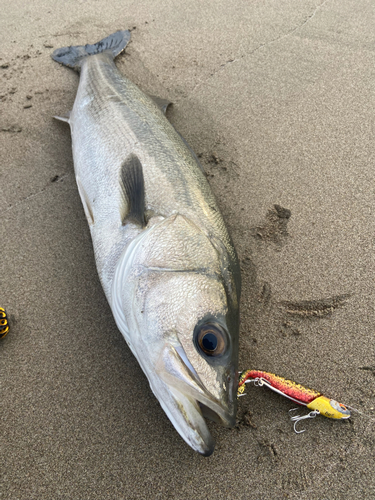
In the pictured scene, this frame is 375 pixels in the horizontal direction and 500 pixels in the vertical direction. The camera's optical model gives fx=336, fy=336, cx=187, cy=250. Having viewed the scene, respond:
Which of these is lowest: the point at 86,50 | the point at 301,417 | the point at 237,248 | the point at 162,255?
the point at 301,417

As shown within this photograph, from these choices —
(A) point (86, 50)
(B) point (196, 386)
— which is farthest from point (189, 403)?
(A) point (86, 50)

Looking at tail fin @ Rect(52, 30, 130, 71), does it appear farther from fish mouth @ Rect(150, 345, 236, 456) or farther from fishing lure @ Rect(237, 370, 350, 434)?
fishing lure @ Rect(237, 370, 350, 434)

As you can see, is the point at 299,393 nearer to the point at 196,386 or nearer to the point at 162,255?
the point at 196,386

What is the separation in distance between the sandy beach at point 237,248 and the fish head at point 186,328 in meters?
0.48

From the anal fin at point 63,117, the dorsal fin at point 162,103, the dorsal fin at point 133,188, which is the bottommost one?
the dorsal fin at point 133,188

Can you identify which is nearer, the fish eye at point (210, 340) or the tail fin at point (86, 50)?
the fish eye at point (210, 340)

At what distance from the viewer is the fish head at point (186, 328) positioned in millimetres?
1567

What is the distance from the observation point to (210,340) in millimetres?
1664

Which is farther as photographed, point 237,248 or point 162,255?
point 237,248

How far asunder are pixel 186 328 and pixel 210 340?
5.2 inches

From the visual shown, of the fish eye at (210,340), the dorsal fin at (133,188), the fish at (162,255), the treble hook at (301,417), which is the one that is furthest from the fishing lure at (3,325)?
the treble hook at (301,417)

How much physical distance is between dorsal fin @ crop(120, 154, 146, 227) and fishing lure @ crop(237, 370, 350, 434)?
119 cm

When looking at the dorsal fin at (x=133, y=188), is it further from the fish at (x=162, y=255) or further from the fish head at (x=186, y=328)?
the fish head at (x=186, y=328)

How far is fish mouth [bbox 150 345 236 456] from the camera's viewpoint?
1542 mm
